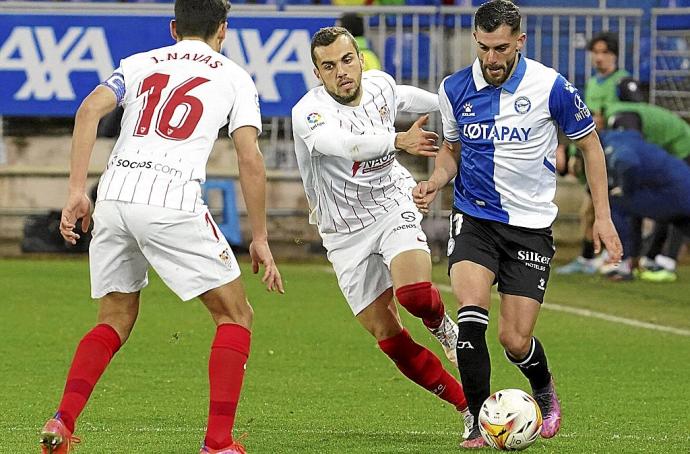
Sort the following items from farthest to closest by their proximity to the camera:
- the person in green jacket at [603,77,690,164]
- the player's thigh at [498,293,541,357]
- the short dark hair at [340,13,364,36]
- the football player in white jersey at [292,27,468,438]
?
the short dark hair at [340,13,364,36] → the person in green jacket at [603,77,690,164] → the football player in white jersey at [292,27,468,438] → the player's thigh at [498,293,541,357]

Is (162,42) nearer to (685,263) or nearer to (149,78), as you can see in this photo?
(685,263)

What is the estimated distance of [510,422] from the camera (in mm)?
6375

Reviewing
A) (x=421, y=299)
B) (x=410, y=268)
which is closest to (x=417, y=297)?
(x=421, y=299)

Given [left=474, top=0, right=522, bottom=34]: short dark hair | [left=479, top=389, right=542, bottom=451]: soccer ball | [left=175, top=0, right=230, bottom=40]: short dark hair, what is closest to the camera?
[left=175, top=0, right=230, bottom=40]: short dark hair

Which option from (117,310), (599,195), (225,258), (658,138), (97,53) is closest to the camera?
(225,258)

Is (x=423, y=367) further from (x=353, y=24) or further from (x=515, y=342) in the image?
(x=353, y=24)

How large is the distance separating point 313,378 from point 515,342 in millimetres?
2636

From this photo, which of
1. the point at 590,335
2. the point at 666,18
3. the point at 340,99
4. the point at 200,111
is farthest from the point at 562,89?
the point at 666,18

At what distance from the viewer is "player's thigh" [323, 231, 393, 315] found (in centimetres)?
738

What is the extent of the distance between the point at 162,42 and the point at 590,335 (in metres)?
7.06

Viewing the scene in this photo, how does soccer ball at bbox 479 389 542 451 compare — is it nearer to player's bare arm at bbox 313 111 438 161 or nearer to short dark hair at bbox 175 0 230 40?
player's bare arm at bbox 313 111 438 161

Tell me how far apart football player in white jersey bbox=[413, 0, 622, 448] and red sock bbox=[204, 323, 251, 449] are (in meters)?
1.13

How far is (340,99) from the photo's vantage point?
24.0 ft

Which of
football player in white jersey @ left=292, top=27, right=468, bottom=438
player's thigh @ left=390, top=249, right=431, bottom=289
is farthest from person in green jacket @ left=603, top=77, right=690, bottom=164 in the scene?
player's thigh @ left=390, top=249, right=431, bottom=289
